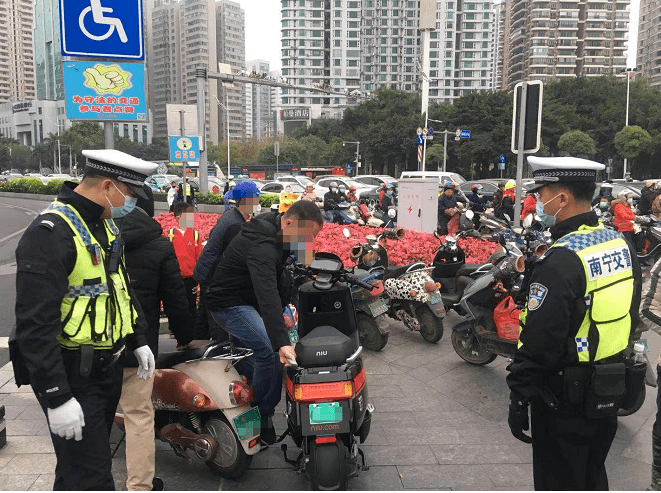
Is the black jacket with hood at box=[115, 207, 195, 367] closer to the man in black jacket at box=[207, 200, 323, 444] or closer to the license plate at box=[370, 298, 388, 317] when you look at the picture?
the man in black jacket at box=[207, 200, 323, 444]

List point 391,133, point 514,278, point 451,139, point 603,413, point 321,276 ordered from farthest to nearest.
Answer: point 391,133
point 451,139
point 514,278
point 321,276
point 603,413

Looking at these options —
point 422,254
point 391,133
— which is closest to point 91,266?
point 422,254

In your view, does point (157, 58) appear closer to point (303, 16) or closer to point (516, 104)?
point (303, 16)

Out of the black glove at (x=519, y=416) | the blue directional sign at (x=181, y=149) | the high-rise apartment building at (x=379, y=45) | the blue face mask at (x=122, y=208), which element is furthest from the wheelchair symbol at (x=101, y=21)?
the high-rise apartment building at (x=379, y=45)

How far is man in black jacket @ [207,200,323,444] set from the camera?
3350mm

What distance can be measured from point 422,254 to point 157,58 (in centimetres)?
14848

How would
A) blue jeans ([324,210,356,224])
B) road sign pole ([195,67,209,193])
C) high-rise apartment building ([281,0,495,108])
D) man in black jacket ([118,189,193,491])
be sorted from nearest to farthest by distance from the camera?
man in black jacket ([118,189,193,491]) < blue jeans ([324,210,356,224]) < road sign pole ([195,67,209,193]) < high-rise apartment building ([281,0,495,108])

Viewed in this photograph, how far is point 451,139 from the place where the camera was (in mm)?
57281

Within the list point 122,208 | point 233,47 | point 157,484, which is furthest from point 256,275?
point 233,47

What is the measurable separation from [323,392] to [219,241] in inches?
87.5

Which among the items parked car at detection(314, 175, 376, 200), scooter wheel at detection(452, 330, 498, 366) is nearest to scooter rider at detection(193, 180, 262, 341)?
scooter wheel at detection(452, 330, 498, 366)

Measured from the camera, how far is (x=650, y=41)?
4820 inches

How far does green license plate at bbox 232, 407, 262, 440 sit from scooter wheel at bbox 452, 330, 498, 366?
282 cm

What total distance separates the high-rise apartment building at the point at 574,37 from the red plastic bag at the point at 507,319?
401ft
